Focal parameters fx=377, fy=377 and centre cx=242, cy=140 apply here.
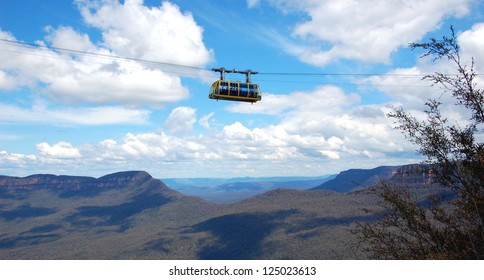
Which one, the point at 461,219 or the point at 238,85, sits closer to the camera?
the point at 461,219
